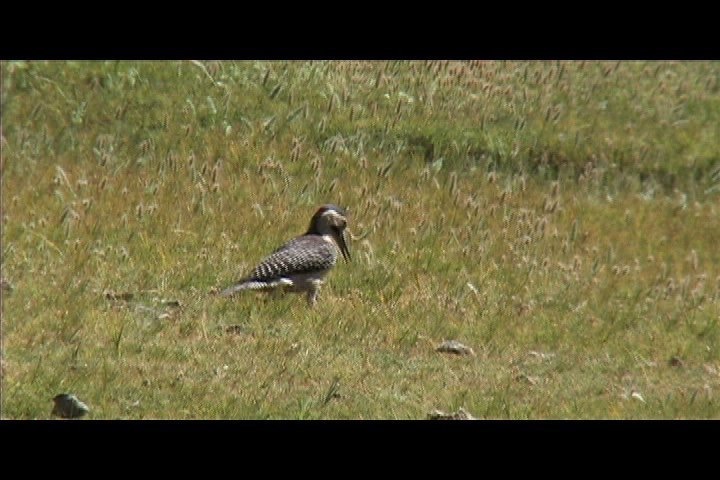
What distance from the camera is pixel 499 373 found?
12.4 m

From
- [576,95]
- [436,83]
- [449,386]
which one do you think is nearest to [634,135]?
[576,95]

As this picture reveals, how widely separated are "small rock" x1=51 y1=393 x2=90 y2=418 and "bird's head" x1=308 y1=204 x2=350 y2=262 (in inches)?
202

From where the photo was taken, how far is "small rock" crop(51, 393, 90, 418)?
396 inches

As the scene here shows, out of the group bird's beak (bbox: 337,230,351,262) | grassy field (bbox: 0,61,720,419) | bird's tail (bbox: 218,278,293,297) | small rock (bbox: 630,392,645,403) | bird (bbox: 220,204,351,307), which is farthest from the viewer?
bird's beak (bbox: 337,230,351,262)

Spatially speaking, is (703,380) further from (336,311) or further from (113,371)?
(113,371)

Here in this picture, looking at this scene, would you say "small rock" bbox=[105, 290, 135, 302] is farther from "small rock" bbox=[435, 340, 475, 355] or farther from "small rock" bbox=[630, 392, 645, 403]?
"small rock" bbox=[630, 392, 645, 403]

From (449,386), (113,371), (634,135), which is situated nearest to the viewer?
(113,371)

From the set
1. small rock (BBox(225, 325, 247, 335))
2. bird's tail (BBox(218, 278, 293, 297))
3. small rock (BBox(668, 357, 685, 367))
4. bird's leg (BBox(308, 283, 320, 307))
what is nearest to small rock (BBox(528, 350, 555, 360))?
small rock (BBox(668, 357, 685, 367))

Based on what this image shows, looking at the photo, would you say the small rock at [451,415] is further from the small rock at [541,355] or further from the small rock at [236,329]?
the small rock at [236,329]

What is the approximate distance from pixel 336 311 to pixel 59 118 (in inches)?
273

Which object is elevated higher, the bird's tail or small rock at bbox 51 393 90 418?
the bird's tail

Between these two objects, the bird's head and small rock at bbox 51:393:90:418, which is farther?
the bird's head

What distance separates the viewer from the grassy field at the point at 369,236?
452 inches

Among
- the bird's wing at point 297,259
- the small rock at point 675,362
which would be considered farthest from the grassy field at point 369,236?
the bird's wing at point 297,259
